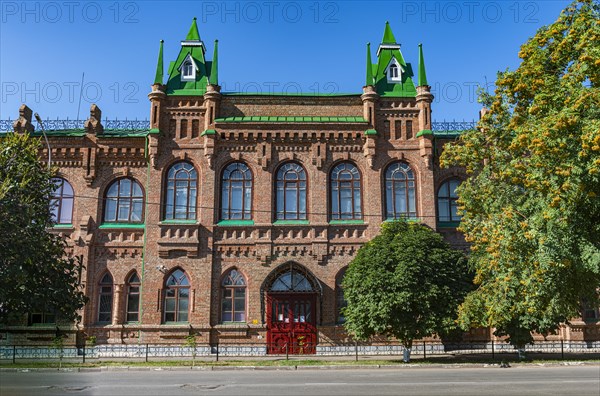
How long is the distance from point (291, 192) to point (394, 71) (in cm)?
884

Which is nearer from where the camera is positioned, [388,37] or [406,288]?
[406,288]

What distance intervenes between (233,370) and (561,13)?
53.8 feet

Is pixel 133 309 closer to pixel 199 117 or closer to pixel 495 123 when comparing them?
pixel 199 117

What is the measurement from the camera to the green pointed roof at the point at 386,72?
30484mm

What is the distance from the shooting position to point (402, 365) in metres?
22.5

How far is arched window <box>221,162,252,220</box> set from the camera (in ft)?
95.8

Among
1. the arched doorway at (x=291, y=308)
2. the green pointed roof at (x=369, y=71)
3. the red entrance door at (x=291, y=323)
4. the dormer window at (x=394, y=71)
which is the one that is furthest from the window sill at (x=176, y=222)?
the dormer window at (x=394, y=71)

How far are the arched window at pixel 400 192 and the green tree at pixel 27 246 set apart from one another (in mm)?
15295

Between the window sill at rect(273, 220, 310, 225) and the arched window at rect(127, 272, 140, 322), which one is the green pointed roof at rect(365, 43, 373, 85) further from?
the arched window at rect(127, 272, 140, 322)

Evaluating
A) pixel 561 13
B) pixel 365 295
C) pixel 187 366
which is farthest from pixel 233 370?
pixel 561 13

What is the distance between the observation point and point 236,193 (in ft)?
96.5

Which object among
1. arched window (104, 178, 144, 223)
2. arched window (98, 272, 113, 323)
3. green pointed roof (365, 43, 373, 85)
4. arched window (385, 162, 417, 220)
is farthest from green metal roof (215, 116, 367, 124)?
arched window (98, 272, 113, 323)

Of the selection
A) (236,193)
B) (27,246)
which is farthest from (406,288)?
(27,246)

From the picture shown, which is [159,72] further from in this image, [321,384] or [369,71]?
[321,384]
